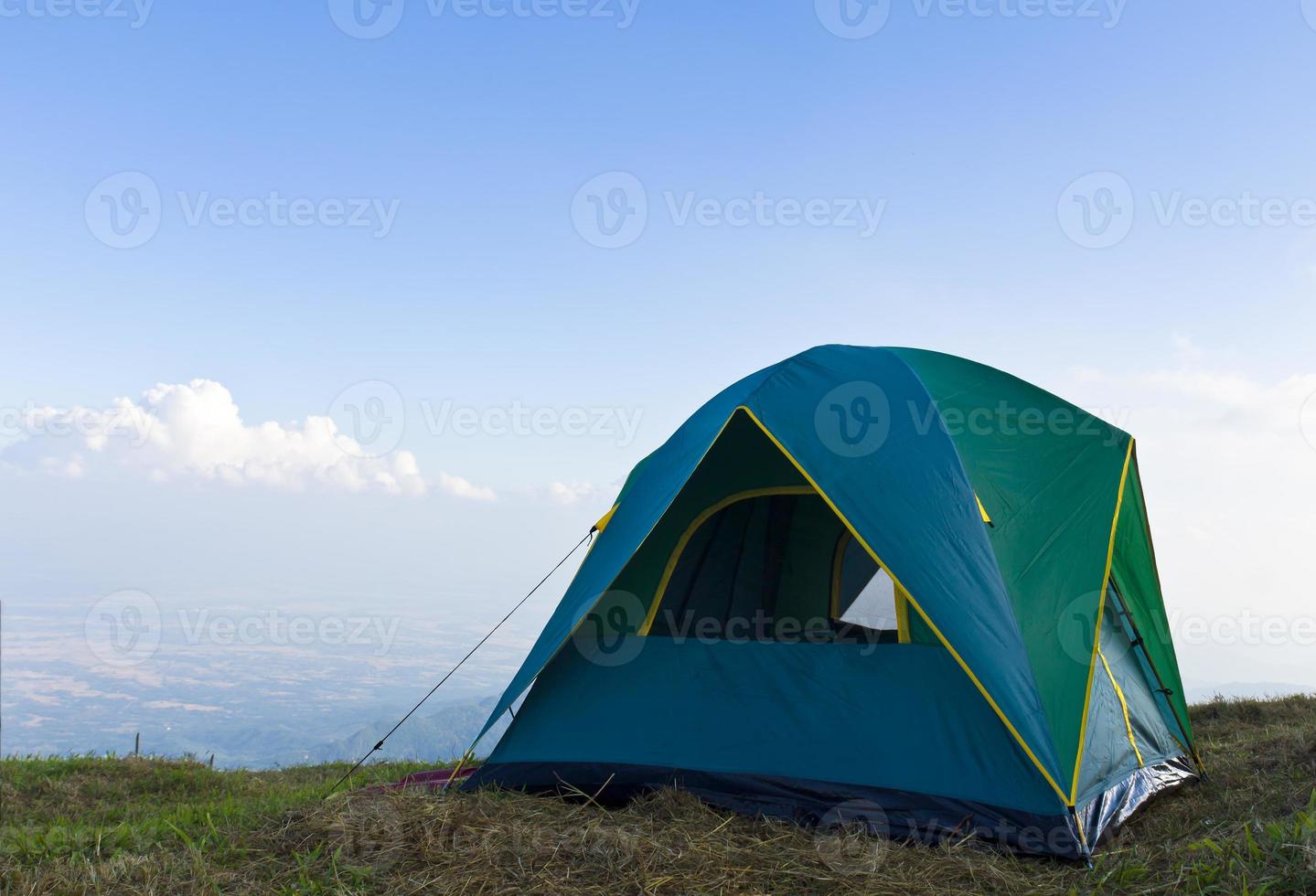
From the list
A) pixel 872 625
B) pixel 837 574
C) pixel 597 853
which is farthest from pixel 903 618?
pixel 597 853

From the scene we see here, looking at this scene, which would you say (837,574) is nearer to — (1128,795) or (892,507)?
(892,507)

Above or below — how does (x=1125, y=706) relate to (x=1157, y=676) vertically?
below

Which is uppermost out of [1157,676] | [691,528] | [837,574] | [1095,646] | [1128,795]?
[691,528]

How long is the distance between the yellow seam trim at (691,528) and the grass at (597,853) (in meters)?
1.12

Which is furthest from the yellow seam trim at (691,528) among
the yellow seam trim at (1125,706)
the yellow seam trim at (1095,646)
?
the yellow seam trim at (1125,706)

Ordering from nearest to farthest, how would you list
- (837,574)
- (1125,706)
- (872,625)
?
(872,625) < (1125,706) < (837,574)

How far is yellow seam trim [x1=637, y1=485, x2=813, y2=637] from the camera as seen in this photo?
5594 millimetres

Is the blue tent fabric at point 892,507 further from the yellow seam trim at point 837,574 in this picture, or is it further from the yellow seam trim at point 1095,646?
the yellow seam trim at point 837,574

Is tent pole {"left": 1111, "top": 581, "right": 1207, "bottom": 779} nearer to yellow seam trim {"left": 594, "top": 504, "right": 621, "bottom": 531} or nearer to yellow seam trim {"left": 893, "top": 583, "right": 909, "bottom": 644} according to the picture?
yellow seam trim {"left": 893, "top": 583, "right": 909, "bottom": 644}

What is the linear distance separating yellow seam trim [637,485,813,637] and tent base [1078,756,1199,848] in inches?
92.4

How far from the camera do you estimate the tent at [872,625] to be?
450 centimetres

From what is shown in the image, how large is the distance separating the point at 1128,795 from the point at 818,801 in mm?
1928

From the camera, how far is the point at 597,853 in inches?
153

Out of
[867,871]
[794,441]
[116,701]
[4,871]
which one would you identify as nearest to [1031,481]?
[794,441]
